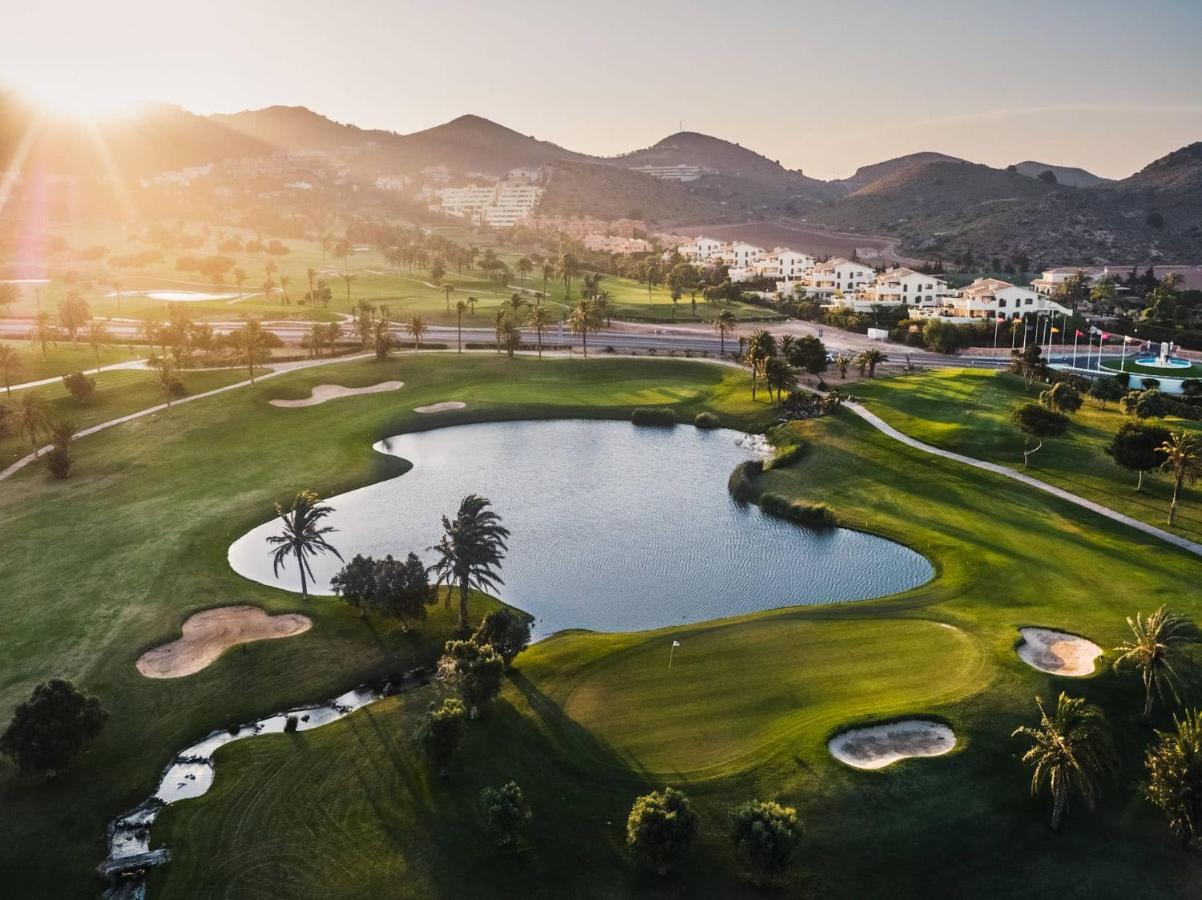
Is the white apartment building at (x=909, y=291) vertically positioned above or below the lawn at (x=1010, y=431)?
above

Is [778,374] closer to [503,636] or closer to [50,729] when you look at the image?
[503,636]

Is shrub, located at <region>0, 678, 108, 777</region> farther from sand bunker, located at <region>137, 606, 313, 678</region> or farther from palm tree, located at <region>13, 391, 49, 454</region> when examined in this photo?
palm tree, located at <region>13, 391, 49, 454</region>

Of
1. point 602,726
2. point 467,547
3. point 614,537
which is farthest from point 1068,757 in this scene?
point 614,537

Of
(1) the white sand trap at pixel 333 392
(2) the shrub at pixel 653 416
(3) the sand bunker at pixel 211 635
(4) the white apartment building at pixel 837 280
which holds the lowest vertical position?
(3) the sand bunker at pixel 211 635

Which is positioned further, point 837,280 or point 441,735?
point 837,280

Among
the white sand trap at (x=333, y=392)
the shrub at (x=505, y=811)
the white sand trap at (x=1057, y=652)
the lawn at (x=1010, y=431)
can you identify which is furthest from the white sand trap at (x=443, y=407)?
the shrub at (x=505, y=811)

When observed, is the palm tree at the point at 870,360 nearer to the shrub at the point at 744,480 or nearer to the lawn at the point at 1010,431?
the lawn at the point at 1010,431
